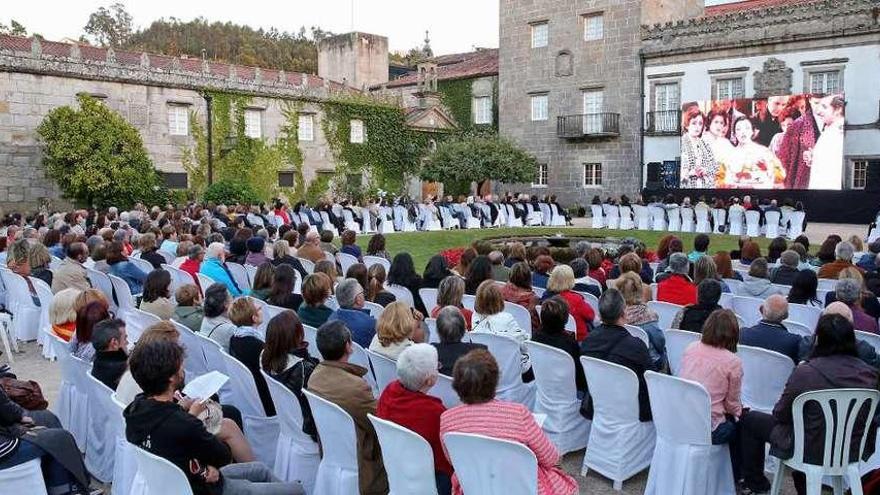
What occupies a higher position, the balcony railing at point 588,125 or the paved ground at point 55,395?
the balcony railing at point 588,125

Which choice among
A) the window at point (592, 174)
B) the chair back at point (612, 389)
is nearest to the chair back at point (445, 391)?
the chair back at point (612, 389)

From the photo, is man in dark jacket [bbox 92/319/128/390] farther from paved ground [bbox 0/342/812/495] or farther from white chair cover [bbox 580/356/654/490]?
white chair cover [bbox 580/356/654/490]

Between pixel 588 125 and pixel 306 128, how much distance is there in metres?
12.3

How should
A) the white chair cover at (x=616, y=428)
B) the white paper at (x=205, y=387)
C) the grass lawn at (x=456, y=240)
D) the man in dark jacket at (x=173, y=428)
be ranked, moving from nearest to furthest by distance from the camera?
the man in dark jacket at (x=173, y=428) → the white paper at (x=205, y=387) → the white chair cover at (x=616, y=428) → the grass lawn at (x=456, y=240)

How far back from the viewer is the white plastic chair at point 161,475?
3.13 m

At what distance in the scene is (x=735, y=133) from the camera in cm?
2791

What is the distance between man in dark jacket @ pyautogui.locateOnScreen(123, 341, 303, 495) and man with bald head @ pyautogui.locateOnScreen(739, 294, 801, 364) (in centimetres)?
352

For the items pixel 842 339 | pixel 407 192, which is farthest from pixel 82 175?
pixel 842 339

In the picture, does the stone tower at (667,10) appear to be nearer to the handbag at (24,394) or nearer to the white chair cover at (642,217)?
the white chair cover at (642,217)

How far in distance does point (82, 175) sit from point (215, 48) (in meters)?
38.6

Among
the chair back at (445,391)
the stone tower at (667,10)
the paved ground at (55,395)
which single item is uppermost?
the stone tower at (667,10)

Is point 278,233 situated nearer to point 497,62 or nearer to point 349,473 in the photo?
point 349,473

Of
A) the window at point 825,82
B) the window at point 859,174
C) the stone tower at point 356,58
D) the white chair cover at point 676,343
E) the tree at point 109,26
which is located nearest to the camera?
the white chair cover at point 676,343

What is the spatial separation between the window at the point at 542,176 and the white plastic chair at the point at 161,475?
3159 cm
